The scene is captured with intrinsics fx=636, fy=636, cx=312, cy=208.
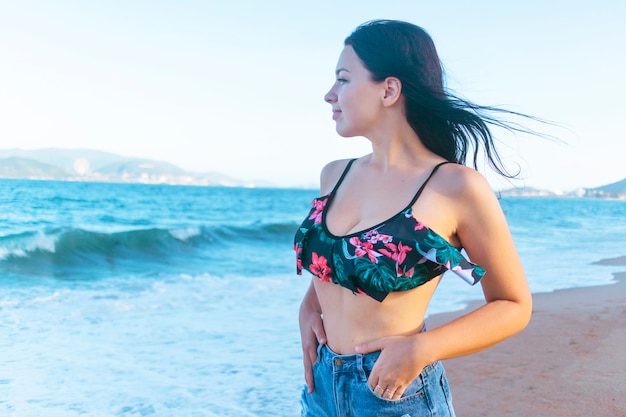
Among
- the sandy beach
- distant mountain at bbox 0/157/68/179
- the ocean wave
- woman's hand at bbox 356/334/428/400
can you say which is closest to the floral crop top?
woman's hand at bbox 356/334/428/400

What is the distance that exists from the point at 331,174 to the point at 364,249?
51 centimetres

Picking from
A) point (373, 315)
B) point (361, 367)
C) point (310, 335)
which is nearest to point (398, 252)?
point (373, 315)

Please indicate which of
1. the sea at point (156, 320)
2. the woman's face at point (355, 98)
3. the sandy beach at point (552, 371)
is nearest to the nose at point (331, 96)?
the woman's face at point (355, 98)

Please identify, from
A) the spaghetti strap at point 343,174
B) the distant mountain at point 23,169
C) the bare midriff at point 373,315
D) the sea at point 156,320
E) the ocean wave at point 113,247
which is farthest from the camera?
the distant mountain at point 23,169

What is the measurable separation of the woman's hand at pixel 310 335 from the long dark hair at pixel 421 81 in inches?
23.5

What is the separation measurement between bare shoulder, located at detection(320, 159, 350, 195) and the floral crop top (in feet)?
→ 1.20

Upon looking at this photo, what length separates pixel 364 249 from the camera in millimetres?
1590

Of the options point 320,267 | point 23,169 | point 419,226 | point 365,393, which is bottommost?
point 365,393

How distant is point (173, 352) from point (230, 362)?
2.06 feet

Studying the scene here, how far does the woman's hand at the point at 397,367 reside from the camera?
151 cm

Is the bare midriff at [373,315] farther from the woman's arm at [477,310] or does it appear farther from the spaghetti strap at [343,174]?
the spaghetti strap at [343,174]

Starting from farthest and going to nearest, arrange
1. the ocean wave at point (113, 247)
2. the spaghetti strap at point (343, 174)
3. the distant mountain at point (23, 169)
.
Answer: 1. the distant mountain at point (23, 169)
2. the ocean wave at point (113, 247)
3. the spaghetti strap at point (343, 174)

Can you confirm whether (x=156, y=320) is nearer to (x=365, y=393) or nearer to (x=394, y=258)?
(x=365, y=393)

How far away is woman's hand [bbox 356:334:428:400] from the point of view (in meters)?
1.51
